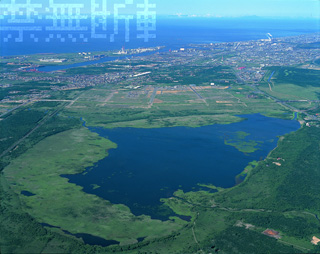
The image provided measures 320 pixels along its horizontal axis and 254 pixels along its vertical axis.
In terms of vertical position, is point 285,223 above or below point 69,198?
above

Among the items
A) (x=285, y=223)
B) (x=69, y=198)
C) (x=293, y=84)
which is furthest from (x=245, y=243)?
(x=293, y=84)

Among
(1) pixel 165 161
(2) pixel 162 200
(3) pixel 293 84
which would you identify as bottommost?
(2) pixel 162 200

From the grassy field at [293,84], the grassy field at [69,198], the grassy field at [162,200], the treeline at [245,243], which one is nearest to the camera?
the treeline at [245,243]

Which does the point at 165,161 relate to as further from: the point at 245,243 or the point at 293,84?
the point at 293,84

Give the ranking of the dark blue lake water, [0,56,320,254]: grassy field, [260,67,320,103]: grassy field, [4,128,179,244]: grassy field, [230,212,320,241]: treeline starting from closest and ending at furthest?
[0,56,320,254]: grassy field → [230,212,320,241]: treeline → [4,128,179,244]: grassy field → the dark blue lake water → [260,67,320,103]: grassy field

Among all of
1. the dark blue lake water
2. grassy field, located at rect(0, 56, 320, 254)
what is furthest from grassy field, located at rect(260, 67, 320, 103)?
the dark blue lake water

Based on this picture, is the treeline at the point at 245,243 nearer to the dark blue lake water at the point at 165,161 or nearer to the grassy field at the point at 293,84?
the dark blue lake water at the point at 165,161

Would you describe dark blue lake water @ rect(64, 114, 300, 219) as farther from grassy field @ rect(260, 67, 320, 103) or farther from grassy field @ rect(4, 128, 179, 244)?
grassy field @ rect(260, 67, 320, 103)

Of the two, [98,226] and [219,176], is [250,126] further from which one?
[98,226]

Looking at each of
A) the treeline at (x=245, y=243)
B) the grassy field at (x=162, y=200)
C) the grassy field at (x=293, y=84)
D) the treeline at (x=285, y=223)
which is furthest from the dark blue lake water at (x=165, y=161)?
the grassy field at (x=293, y=84)
